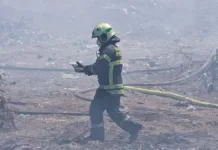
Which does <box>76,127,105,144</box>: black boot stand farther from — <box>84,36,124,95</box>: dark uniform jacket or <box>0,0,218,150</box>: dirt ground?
<box>84,36,124,95</box>: dark uniform jacket

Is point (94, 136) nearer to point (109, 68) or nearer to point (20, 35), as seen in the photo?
point (109, 68)

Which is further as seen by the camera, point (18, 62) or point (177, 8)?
point (177, 8)

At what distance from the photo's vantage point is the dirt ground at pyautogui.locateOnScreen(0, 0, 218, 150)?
281 inches

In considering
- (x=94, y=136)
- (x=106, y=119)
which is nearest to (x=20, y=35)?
(x=106, y=119)

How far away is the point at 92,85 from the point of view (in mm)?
11930

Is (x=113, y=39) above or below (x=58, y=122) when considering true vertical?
above

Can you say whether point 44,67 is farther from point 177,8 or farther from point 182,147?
point 177,8

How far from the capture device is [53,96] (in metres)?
10.3

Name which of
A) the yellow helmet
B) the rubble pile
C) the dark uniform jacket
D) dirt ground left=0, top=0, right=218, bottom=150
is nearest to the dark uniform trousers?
the dark uniform jacket

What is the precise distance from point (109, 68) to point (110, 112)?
72 cm

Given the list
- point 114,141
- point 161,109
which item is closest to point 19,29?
point 161,109

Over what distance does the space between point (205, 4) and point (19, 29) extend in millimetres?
13040

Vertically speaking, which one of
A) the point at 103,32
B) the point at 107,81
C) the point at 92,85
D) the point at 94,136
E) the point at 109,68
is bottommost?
the point at 94,136

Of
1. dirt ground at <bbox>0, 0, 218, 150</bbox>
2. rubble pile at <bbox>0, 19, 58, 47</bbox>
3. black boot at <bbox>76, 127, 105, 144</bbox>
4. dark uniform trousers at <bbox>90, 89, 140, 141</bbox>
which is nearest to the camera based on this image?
dark uniform trousers at <bbox>90, 89, 140, 141</bbox>
